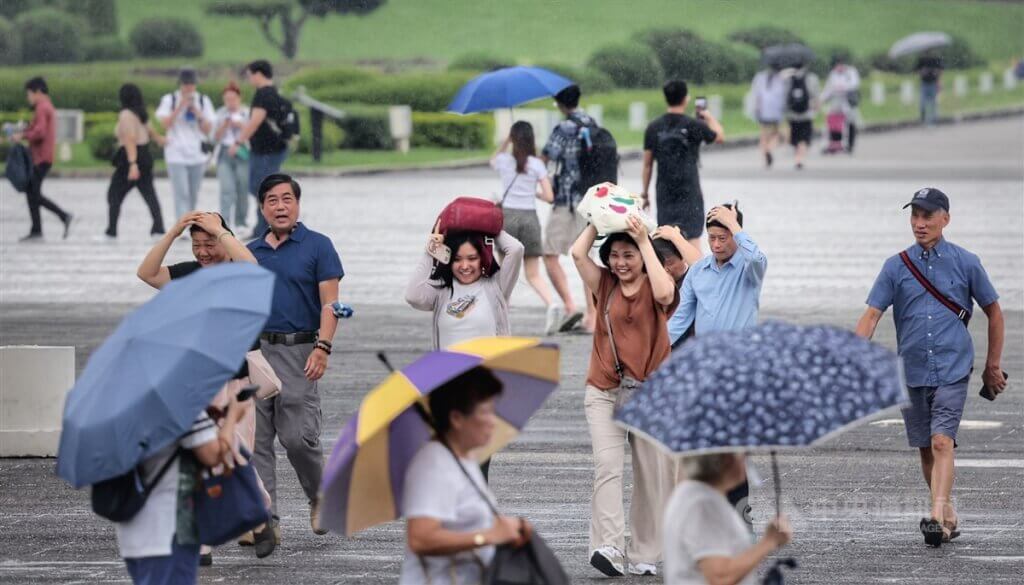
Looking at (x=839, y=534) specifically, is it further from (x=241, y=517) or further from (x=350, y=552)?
(x=241, y=517)

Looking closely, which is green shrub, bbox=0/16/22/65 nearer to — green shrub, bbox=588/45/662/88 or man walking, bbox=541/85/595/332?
green shrub, bbox=588/45/662/88

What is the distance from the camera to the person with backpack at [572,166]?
15766 mm

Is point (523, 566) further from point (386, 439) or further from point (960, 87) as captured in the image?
point (960, 87)

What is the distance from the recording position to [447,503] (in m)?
5.47

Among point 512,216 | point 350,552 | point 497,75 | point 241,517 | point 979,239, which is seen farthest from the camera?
point 979,239

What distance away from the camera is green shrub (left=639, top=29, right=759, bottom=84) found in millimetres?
56094

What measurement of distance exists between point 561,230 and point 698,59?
136 feet

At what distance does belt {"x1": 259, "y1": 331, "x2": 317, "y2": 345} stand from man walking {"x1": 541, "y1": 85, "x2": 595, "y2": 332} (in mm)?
6751

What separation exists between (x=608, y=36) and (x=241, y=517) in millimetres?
53070

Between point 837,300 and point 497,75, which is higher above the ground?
point 497,75

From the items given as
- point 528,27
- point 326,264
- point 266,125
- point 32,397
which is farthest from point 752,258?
point 528,27

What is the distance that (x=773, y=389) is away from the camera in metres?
5.42

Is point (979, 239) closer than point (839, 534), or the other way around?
point (839, 534)

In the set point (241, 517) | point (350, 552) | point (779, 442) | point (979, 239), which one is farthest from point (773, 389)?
point (979, 239)
